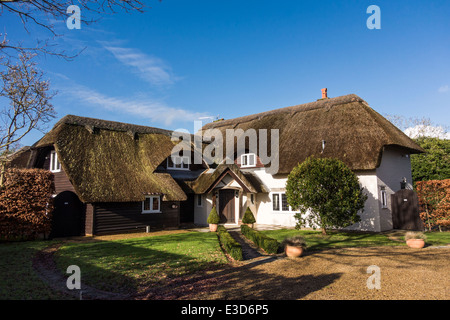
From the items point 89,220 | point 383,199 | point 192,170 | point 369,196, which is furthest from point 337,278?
point 192,170

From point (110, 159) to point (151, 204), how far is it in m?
4.36

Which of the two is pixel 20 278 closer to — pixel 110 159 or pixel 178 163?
pixel 110 159

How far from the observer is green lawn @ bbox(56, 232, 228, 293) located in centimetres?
816

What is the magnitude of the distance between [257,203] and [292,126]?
7372 millimetres

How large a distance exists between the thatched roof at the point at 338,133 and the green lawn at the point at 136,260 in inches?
414

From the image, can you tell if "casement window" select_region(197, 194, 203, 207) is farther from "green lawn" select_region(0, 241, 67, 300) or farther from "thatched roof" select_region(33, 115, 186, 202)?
"green lawn" select_region(0, 241, 67, 300)

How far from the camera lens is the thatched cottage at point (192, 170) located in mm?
17875

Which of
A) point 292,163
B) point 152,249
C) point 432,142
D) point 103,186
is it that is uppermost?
point 432,142

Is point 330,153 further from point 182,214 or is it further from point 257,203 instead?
point 182,214

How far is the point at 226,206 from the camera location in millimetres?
23297

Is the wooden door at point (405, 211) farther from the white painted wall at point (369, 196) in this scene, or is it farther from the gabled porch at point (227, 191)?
the gabled porch at point (227, 191)
